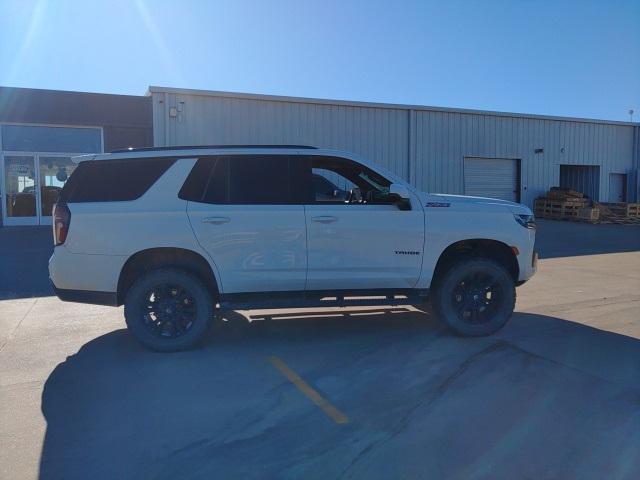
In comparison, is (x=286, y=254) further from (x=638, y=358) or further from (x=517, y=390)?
(x=638, y=358)

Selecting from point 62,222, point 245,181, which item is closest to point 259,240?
point 245,181

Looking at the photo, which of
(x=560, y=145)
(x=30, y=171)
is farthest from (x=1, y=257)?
(x=560, y=145)

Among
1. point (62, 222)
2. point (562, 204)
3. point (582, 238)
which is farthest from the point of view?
point (562, 204)

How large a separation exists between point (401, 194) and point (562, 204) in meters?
19.4

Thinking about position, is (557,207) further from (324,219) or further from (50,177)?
(324,219)

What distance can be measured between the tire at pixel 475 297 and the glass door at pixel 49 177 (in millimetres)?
17055

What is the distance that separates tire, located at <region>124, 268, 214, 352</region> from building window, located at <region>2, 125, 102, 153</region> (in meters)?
16.0

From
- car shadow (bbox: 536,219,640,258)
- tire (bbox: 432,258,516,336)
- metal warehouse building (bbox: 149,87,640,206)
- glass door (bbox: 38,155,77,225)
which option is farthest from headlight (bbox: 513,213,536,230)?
glass door (bbox: 38,155,77,225)

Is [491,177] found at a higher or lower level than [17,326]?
higher

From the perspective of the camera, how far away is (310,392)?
468 cm

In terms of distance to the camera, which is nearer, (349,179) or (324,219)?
(324,219)

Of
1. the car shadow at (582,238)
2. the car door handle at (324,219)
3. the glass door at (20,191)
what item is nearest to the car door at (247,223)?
the car door handle at (324,219)

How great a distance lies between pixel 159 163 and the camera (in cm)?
591

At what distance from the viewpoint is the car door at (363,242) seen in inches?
231
